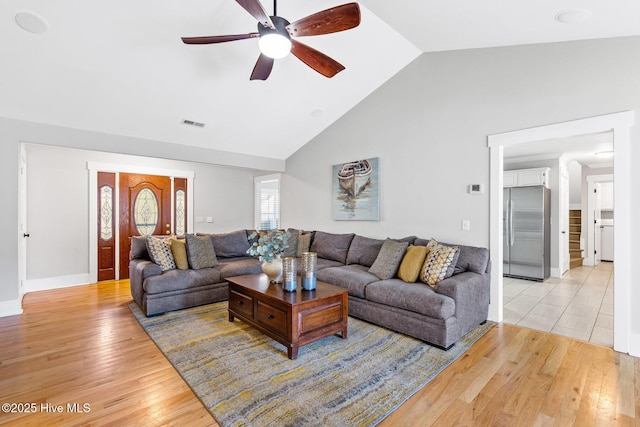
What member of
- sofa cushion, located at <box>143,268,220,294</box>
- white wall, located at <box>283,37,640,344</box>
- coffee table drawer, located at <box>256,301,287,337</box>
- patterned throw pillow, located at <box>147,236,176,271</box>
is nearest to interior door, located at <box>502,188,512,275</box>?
white wall, located at <box>283,37,640,344</box>

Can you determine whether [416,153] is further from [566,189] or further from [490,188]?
[566,189]

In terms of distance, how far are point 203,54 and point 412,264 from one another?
3282mm

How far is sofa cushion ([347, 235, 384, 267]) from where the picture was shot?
423cm

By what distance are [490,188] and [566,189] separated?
428 centimetres

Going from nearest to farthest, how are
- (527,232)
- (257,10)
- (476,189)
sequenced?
1. (257,10)
2. (476,189)
3. (527,232)

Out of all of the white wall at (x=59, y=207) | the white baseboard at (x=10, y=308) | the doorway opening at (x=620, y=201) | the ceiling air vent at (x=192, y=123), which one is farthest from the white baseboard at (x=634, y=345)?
the white wall at (x=59, y=207)

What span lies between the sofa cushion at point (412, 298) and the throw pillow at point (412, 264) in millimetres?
93

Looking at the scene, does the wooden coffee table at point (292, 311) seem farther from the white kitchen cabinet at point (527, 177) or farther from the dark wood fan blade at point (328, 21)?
the white kitchen cabinet at point (527, 177)

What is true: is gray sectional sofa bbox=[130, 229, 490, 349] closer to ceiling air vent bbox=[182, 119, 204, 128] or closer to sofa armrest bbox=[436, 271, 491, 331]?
sofa armrest bbox=[436, 271, 491, 331]

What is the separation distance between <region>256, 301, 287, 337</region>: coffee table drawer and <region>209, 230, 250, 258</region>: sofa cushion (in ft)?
7.15

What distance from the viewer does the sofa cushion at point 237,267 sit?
422 centimetres

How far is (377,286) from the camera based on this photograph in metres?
3.28

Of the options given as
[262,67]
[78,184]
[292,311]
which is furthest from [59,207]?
[292,311]

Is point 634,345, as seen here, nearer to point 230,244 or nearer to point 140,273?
point 230,244
